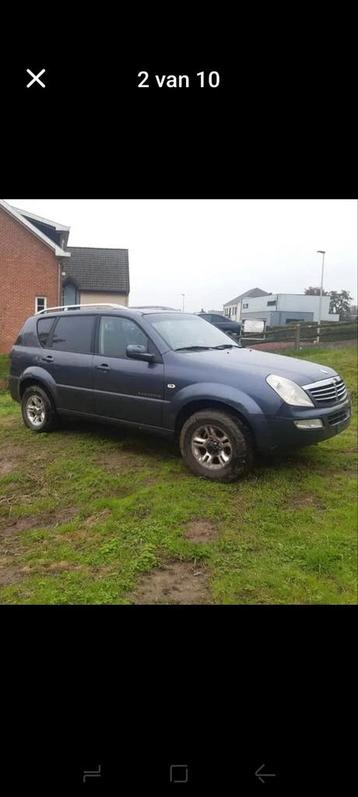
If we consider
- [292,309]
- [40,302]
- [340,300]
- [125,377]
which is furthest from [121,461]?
[340,300]

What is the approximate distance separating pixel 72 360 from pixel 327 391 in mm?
2726

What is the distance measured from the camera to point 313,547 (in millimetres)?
2469

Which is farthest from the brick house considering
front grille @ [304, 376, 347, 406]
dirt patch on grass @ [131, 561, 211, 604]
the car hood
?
dirt patch on grass @ [131, 561, 211, 604]

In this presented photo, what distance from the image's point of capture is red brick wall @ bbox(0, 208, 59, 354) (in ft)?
48.8

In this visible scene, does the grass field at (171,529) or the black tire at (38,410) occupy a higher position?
the black tire at (38,410)

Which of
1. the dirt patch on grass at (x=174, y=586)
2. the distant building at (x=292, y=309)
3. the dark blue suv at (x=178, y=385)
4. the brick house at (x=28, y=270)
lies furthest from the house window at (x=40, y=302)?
the distant building at (x=292, y=309)

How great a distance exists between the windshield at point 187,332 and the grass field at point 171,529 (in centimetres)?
113

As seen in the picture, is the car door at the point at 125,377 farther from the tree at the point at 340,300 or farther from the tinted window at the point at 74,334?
the tree at the point at 340,300

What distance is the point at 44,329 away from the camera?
5457 mm

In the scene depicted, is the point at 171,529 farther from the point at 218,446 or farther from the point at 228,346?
the point at 228,346

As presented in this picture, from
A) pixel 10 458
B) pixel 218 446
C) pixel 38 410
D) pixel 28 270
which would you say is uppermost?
pixel 28 270

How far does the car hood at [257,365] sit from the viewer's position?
3752 millimetres
